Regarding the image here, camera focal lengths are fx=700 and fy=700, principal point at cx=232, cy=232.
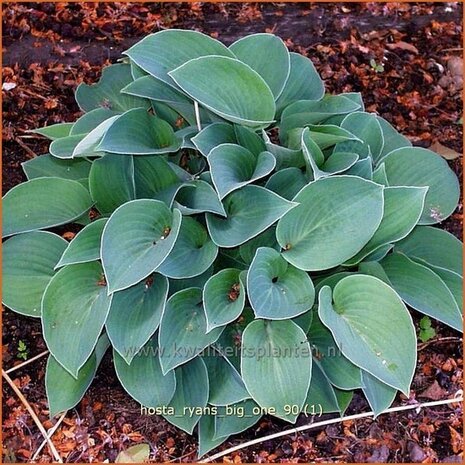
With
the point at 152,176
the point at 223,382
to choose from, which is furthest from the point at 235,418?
the point at 152,176

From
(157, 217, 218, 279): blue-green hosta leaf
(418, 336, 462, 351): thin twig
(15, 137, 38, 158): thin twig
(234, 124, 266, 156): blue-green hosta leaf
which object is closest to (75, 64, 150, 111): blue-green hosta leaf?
(15, 137, 38, 158): thin twig

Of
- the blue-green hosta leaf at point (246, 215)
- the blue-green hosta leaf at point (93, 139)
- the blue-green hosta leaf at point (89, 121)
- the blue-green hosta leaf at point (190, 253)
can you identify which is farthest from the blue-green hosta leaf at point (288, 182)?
the blue-green hosta leaf at point (89, 121)

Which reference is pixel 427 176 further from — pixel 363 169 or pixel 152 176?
pixel 152 176

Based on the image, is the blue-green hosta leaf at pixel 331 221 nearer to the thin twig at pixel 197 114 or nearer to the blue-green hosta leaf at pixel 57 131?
the thin twig at pixel 197 114

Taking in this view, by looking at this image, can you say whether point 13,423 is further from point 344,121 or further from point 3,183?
point 344,121

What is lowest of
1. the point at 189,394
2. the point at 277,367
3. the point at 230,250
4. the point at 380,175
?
the point at 189,394
